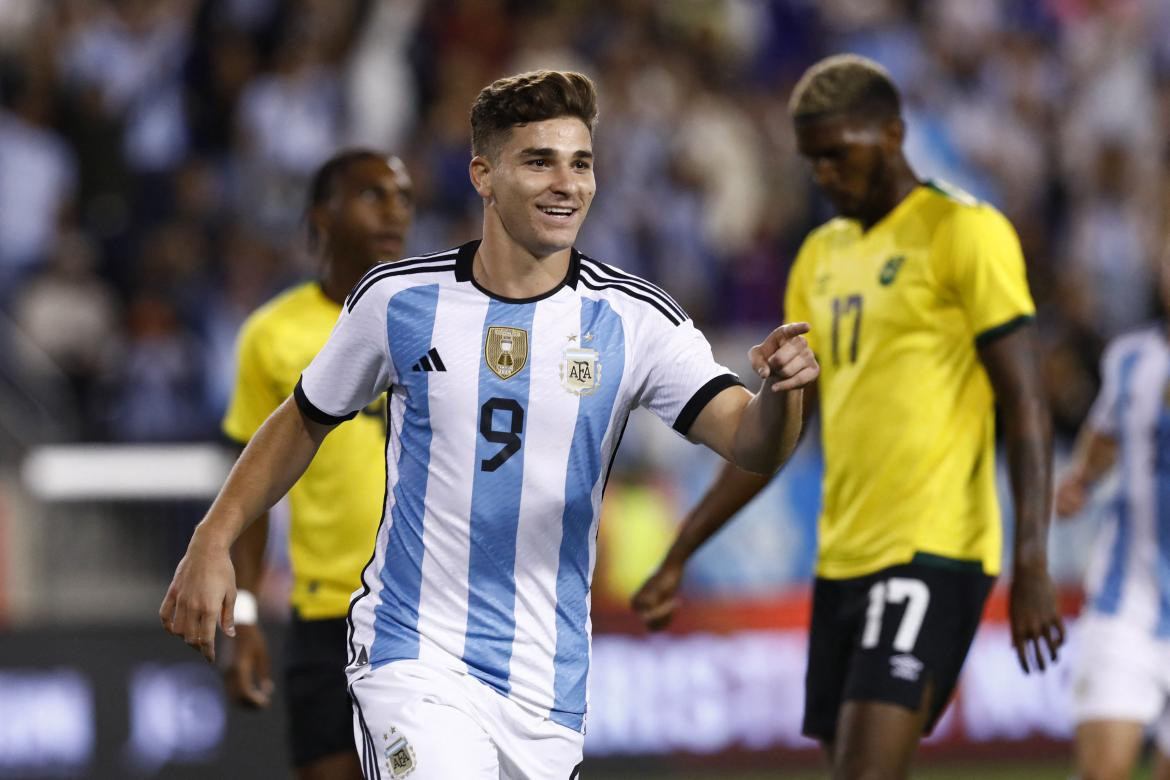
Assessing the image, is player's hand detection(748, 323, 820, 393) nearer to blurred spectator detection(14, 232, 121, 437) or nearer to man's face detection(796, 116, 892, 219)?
man's face detection(796, 116, 892, 219)

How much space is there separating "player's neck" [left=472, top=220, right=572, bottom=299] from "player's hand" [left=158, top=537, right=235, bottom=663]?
3.16 ft

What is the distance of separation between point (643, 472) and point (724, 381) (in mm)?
7467

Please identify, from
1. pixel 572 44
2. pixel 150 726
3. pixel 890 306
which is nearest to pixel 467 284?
pixel 890 306

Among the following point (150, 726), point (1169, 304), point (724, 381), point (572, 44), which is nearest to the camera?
point (724, 381)

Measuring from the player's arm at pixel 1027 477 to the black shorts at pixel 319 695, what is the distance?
7.28ft

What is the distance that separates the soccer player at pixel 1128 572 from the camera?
6691mm

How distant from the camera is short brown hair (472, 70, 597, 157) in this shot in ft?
15.0

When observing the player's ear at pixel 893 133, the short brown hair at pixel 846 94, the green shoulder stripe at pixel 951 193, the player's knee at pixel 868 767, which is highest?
the short brown hair at pixel 846 94

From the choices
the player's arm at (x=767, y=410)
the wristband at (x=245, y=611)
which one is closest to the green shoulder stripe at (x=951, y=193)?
the player's arm at (x=767, y=410)

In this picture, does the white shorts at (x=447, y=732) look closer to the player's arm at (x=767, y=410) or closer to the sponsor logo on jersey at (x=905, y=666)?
the player's arm at (x=767, y=410)

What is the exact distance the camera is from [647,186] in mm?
14633

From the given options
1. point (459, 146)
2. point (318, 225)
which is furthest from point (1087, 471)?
point (459, 146)

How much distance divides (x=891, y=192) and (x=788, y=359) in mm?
2245

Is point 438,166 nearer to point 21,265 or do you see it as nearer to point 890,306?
point 21,265
